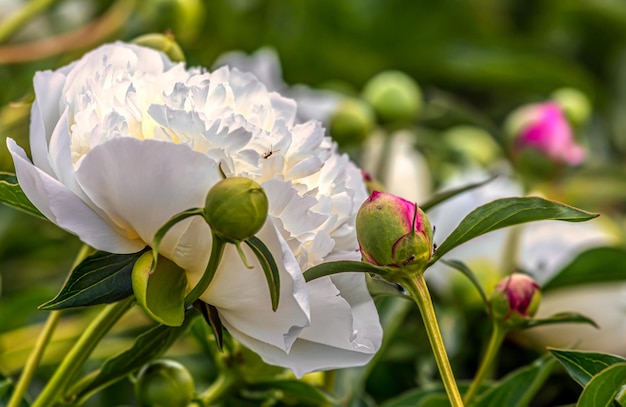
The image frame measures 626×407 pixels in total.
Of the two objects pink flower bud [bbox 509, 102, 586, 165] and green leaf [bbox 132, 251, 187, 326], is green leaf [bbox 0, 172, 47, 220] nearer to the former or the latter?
green leaf [bbox 132, 251, 187, 326]

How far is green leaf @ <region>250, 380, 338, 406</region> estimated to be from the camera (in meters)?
0.32

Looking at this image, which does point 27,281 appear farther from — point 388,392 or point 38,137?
point 38,137

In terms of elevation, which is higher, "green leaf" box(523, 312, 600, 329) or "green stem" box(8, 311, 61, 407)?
"green leaf" box(523, 312, 600, 329)

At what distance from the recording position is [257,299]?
9.3 inches

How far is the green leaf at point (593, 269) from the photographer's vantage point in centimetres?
47

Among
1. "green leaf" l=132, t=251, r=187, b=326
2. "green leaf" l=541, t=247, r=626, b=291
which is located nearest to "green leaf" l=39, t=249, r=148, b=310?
"green leaf" l=132, t=251, r=187, b=326

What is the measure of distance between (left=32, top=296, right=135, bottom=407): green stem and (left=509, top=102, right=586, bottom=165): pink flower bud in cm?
36

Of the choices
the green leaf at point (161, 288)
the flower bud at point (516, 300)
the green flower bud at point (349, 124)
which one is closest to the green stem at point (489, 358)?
the flower bud at point (516, 300)

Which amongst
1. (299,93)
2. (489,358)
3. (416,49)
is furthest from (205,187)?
(416,49)

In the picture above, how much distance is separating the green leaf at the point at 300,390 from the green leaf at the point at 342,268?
0.31ft

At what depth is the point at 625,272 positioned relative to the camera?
47 centimetres

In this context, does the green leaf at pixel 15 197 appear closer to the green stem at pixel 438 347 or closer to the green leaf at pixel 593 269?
the green stem at pixel 438 347

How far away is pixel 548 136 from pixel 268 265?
37cm

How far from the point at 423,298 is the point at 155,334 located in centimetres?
9
